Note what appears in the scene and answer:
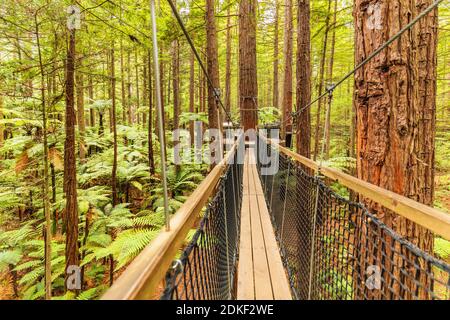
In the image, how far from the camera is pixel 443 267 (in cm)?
59

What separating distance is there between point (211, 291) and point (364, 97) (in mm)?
1204

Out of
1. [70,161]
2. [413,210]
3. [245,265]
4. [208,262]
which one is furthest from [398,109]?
[70,161]

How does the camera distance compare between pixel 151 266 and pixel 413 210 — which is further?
pixel 413 210

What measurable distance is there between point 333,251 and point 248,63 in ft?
18.3

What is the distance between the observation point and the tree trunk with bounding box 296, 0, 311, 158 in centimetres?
405

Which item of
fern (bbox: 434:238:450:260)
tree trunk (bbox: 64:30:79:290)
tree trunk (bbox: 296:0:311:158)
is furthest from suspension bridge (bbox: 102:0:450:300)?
tree trunk (bbox: 64:30:79:290)

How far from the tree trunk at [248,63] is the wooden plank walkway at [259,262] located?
373cm

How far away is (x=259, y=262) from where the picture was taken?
199cm

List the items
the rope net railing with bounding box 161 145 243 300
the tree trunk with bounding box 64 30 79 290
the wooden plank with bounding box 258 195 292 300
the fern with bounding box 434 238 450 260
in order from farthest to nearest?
1. the fern with bounding box 434 238 450 260
2. the tree trunk with bounding box 64 30 79 290
3. the wooden plank with bounding box 258 195 292 300
4. the rope net railing with bounding box 161 145 243 300

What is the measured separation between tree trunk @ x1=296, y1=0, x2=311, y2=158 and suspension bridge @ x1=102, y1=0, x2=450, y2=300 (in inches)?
39.3

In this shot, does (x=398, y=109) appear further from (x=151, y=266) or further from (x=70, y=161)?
(x=70, y=161)

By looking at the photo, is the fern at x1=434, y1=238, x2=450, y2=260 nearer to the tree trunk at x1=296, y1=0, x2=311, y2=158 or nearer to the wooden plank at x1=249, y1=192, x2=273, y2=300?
the tree trunk at x1=296, y1=0, x2=311, y2=158
